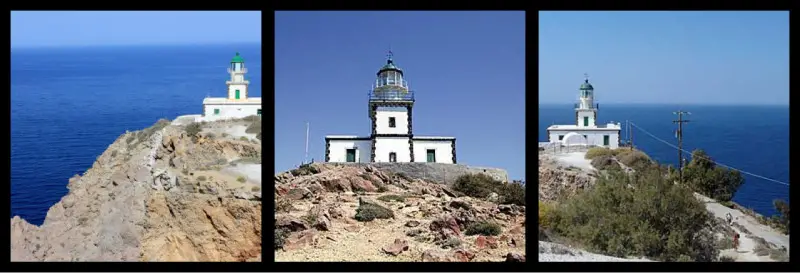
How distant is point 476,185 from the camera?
713 inches

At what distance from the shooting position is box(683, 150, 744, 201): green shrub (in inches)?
275

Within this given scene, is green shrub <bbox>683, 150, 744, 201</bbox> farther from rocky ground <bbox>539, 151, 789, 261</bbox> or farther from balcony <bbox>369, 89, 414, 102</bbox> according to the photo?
balcony <bbox>369, 89, 414, 102</bbox>

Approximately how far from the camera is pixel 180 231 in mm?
6566

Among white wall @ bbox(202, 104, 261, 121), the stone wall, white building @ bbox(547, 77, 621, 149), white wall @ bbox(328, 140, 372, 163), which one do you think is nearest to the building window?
the stone wall

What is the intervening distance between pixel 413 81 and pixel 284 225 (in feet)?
26.1

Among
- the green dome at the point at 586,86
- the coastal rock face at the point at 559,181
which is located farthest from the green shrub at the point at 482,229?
the green dome at the point at 586,86

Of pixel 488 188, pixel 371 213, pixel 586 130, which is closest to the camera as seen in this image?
pixel 586 130

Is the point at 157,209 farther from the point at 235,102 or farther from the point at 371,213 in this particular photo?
the point at 371,213

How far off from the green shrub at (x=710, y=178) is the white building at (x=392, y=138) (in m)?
12.2

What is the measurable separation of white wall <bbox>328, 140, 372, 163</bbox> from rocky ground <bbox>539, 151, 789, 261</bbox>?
11.3m

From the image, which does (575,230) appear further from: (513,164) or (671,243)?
(513,164)

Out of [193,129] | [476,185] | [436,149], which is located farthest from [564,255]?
[436,149]

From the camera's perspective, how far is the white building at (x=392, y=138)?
64.3 ft

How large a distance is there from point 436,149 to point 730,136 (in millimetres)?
12517
